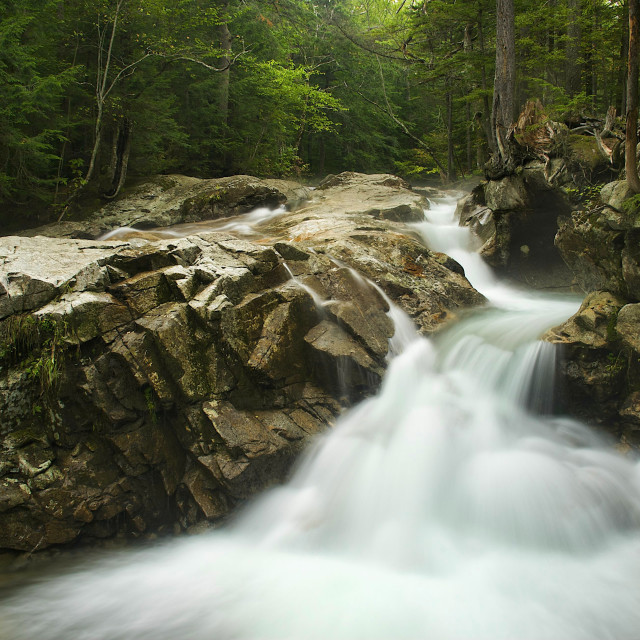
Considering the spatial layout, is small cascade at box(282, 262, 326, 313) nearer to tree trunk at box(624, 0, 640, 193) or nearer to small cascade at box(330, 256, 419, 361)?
small cascade at box(330, 256, 419, 361)

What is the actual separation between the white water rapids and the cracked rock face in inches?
17.2

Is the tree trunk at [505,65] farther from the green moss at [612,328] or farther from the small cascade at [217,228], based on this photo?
the green moss at [612,328]

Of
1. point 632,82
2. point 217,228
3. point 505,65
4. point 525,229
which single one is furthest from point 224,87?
point 632,82

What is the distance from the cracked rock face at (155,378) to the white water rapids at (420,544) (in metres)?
0.44

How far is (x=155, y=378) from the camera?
5.04 meters

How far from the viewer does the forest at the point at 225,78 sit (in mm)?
9703

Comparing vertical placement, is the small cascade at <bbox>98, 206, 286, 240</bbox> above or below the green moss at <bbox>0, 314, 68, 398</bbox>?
above

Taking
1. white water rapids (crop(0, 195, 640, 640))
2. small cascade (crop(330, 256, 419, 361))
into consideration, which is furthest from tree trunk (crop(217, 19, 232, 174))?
white water rapids (crop(0, 195, 640, 640))

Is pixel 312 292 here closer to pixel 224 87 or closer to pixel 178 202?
pixel 178 202

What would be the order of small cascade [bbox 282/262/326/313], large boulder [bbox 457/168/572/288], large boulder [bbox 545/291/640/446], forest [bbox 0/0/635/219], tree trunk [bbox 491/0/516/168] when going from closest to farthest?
large boulder [bbox 545/291/640/446] → small cascade [bbox 282/262/326/313] → large boulder [bbox 457/168/572/288] → forest [bbox 0/0/635/219] → tree trunk [bbox 491/0/516/168]

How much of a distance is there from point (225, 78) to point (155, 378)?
12923mm

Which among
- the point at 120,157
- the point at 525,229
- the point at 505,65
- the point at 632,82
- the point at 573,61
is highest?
the point at 573,61

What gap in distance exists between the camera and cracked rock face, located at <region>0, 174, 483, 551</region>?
15.6 feet

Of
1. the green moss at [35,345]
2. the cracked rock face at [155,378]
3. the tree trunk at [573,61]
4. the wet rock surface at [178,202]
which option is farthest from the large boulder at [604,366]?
the tree trunk at [573,61]
